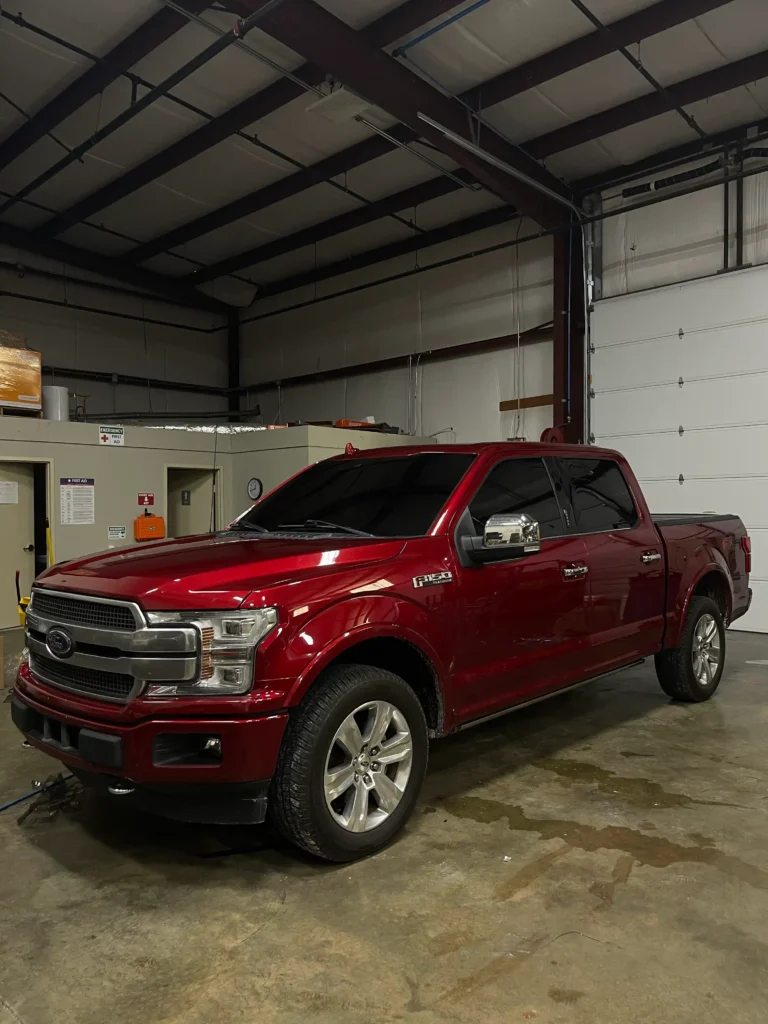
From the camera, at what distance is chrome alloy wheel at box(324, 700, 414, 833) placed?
2777mm

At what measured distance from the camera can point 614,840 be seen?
10.1 ft

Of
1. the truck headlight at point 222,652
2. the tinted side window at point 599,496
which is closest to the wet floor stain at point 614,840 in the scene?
the truck headlight at point 222,652

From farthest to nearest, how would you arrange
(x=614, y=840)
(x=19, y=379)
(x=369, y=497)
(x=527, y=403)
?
(x=527, y=403) → (x=19, y=379) → (x=369, y=497) → (x=614, y=840)

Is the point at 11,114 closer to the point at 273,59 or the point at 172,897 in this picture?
the point at 273,59

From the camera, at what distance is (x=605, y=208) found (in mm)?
9453

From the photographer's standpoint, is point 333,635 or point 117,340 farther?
point 117,340

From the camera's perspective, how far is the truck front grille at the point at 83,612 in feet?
8.68

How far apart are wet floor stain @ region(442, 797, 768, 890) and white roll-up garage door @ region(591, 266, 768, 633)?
19.4 feet

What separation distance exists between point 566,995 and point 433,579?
1528mm

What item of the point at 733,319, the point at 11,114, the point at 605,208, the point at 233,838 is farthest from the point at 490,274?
the point at 233,838

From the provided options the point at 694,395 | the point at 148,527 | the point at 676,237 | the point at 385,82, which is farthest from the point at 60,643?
the point at 676,237

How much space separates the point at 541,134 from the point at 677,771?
7.50m

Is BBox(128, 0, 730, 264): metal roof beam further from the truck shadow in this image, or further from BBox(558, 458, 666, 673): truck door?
the truck shadow

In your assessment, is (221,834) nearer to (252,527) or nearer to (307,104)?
(252,527)
